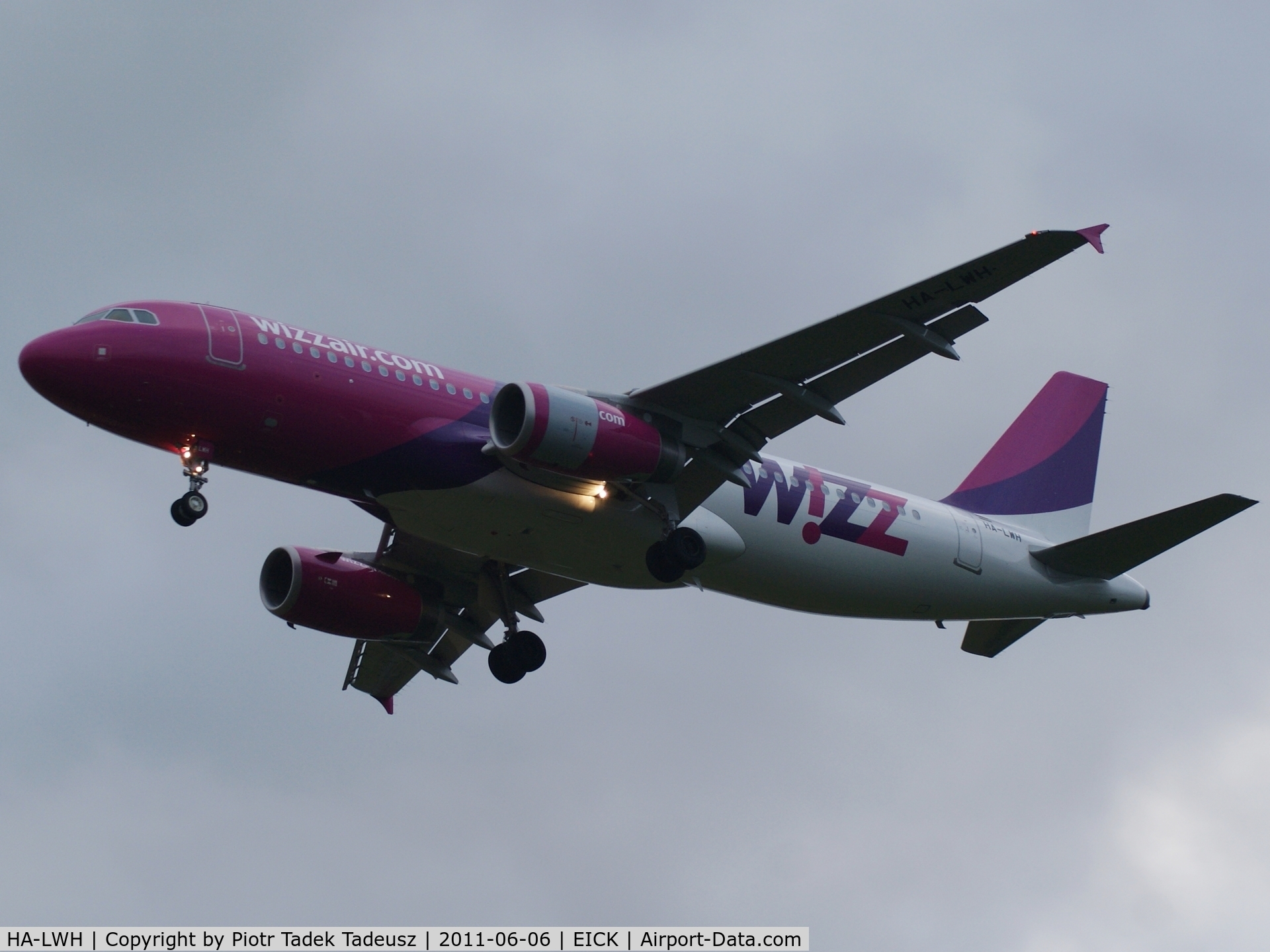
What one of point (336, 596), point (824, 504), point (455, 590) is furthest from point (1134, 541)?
point (336, 596)

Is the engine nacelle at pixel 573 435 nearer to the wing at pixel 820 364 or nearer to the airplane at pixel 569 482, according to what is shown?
the airplane at pixel 569 482

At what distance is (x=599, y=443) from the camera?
26625 mm

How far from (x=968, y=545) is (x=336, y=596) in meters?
13.0

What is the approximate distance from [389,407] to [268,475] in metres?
2.36

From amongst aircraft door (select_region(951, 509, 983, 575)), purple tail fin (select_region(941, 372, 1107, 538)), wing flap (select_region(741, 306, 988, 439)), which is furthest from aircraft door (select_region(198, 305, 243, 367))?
purple tail fin (select_region(941, 372, 1107, 538))

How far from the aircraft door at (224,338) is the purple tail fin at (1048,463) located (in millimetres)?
16657

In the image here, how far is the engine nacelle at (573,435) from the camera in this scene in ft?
85.7

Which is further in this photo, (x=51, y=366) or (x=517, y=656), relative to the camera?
(x=517, y=656)

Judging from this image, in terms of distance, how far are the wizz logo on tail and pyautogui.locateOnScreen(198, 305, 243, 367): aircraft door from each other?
31.5 ft

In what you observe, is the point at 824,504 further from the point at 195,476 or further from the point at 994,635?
the point at 195,476

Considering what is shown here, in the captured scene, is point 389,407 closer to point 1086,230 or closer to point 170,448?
point 170,448

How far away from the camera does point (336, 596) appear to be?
1261 inches


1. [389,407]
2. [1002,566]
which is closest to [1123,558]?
[1002,566]

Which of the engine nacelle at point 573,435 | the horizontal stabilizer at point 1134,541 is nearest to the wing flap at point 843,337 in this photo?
the engine nacelle at point 573,435
